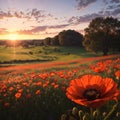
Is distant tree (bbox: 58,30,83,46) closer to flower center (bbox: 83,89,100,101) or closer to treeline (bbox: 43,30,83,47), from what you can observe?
treeline (bbox: 43,30,83,47)

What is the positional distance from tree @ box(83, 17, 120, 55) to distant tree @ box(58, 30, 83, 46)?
98.8 ft

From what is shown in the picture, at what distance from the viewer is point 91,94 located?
1861 mm

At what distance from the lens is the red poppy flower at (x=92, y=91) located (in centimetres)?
164

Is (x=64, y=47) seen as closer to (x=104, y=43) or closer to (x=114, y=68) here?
(x=104, y=43)

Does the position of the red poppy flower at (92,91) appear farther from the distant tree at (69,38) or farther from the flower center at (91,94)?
the distant tree at (69,38)

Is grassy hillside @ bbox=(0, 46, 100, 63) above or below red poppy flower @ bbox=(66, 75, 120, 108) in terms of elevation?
below

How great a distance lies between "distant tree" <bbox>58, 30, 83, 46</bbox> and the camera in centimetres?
8312

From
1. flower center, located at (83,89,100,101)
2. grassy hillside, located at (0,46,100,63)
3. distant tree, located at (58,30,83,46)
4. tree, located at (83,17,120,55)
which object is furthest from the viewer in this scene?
distant tree, located at (58,30,83,46)

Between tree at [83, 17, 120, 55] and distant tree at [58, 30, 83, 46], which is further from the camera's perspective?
distant tree at [58, 30, 83, 46]

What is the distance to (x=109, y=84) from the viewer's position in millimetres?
1767

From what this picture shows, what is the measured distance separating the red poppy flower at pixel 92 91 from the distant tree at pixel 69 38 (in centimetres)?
8065

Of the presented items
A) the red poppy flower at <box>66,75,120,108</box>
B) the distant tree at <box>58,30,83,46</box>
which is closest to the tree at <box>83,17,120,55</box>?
the distant tree at <box>58,30,83,46</box>

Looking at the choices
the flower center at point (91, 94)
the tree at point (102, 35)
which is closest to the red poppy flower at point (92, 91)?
the flower center at point (91, 94)

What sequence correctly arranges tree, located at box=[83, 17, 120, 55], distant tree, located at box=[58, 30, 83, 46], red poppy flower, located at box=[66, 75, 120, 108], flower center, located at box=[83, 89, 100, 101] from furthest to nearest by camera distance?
distant tree, located at box=[58, 30, 83, 46] < tree, located at box=[83, 17, 120, 55] < flower center, located at box=[83, 89, 100, 101] < red poppy flower, located at box=[66, 75, 120, 108]
